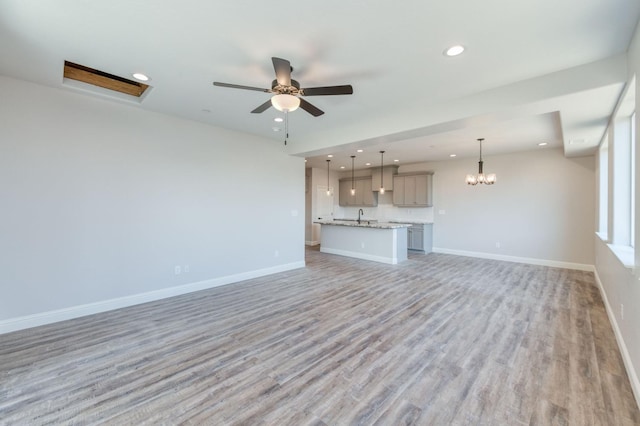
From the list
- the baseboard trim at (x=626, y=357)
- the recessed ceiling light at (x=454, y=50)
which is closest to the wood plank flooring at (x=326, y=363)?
the baseboard trim at (x=626, y=357)

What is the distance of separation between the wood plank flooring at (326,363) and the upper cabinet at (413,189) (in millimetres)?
4176

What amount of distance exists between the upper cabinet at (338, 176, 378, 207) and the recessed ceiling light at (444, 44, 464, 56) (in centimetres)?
682

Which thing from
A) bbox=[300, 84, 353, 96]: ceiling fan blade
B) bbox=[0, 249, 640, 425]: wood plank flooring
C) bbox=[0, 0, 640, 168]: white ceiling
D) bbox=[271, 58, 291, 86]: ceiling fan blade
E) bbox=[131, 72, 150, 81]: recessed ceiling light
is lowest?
bbox=[0, 249, 640, 425]: wood plank flooring

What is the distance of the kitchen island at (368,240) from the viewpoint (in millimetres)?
6409

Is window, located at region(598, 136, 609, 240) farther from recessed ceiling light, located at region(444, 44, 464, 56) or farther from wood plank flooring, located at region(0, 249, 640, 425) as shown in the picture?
recessed ceiling light, located at region(444, 44, 464, 56)

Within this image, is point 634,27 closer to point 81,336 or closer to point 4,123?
point 81,336

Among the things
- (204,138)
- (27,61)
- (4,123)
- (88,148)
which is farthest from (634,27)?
(4,123)

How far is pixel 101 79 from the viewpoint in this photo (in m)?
3.33

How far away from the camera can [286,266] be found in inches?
225

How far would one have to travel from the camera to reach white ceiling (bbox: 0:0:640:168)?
1.89m

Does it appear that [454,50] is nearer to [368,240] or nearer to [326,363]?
[326,363]

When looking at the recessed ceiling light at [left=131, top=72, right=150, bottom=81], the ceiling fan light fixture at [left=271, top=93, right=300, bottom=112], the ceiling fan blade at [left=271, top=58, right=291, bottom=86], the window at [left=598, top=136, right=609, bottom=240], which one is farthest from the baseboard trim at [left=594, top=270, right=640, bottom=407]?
the recessed ceiling light at [left=131, top=72, right=150, bottom=81]

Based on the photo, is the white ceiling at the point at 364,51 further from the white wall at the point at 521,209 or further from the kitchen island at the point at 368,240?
the kitchen island at the point at 368,240

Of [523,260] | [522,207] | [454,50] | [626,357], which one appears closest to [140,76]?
[454,50]
